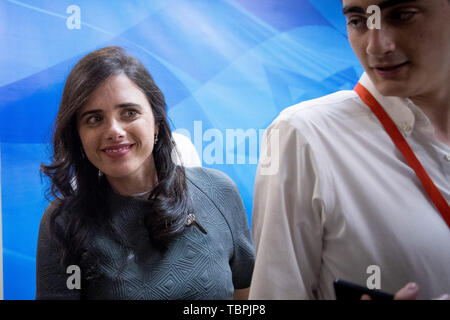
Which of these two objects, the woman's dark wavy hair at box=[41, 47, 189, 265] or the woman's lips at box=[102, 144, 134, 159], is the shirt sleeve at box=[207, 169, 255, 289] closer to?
the woman's dark wavy hair at box=[41, 47, 189, 265]

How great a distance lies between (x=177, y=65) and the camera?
1.64 meters

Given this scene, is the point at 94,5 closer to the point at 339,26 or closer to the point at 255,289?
the point at 339,26

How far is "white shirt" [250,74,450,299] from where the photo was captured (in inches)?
36.6

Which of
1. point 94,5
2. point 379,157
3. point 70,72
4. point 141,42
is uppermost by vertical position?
point 94,5

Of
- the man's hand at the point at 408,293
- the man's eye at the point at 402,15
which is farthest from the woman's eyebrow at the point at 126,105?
the man's hand at the point at 408,293

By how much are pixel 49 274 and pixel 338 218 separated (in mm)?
964

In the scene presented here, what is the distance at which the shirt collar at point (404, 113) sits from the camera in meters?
1.05

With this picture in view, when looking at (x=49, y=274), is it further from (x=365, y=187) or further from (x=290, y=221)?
(x=365, y=187)

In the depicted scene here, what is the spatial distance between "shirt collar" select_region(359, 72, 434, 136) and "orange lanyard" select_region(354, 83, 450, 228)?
14 mm

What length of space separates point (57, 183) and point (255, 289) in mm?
840

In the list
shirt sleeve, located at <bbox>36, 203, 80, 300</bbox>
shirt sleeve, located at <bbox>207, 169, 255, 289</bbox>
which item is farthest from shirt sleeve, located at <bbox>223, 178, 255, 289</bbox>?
shirt sleeve, located at <bbox>36, 203, 80, 300</bbox>

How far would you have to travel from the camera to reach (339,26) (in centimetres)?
190
